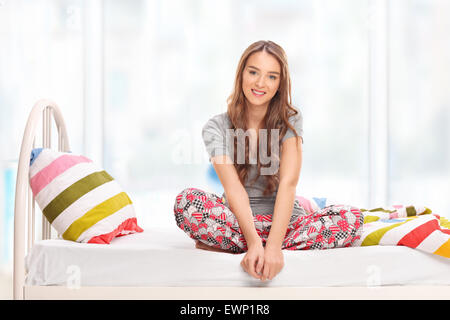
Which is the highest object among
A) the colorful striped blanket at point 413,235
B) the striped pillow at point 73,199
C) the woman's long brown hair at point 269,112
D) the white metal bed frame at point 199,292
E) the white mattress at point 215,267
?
the woman's long brown hair at point 269,112

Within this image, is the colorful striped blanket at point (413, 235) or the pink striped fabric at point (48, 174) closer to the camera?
the colorful striped blanket at point (413, 235)

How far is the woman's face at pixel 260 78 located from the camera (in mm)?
1264

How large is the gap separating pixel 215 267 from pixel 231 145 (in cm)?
36

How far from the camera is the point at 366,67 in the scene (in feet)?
8.89

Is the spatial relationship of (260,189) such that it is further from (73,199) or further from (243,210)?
(73,199)

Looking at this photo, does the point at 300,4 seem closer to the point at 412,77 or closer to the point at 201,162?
the point at 412,77

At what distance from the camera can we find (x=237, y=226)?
3.86 feet

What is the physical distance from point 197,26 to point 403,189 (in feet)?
5.06

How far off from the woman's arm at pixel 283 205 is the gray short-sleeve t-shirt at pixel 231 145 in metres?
0.05

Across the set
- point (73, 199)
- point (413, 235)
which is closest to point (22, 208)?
point (73, 199)

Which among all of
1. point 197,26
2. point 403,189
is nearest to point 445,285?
point 403,189

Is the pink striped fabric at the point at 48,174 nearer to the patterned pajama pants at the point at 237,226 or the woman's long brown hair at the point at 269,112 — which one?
the patterned pajama pants at the point at 237,226

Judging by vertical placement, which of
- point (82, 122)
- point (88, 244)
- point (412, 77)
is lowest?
point (88, 244)

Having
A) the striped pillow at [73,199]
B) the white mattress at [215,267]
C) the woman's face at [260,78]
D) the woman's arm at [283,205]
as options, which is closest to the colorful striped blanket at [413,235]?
the white mattress at [215,267]
